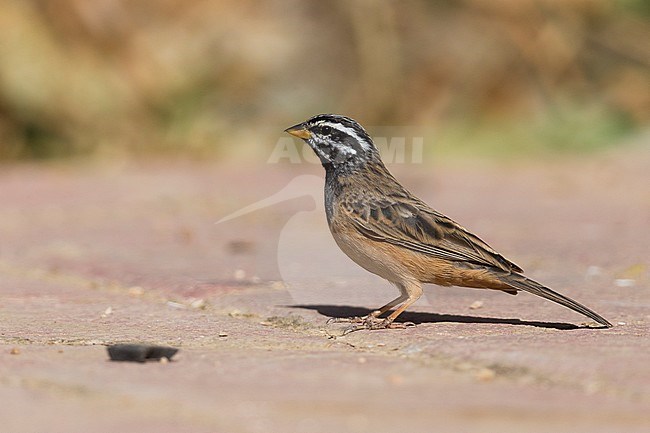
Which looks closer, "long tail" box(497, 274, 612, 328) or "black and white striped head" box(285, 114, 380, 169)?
"long tail" box(497, 274, 612, 328)

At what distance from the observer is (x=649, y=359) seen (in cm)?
332

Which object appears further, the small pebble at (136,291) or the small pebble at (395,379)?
the small pebble at (136,291)

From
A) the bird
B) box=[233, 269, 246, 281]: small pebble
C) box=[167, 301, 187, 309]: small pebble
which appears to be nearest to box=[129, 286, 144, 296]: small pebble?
box=[167, 301, 187, 309]: small pebble

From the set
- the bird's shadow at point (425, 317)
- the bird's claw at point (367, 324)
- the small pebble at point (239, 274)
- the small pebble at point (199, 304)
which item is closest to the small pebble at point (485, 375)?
the bird's claw at point (367, 324)

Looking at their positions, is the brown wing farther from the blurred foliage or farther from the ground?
the blurred foliage

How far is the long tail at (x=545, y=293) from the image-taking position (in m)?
4.17

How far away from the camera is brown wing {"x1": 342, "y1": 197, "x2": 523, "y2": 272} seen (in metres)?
4.56

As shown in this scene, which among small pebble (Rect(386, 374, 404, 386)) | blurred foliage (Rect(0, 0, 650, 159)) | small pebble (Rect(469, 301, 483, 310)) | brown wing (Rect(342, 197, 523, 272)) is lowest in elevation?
small pebble (Rect(386, 374, 404, 386))

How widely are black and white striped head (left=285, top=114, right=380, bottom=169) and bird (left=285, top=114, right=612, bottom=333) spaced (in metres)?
0.09

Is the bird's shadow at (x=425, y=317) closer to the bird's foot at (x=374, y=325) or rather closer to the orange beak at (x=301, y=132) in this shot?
the bird's foot at (x=374, y=325)

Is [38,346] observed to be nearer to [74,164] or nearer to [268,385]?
[268,385]

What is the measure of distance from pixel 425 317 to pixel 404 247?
0.28m

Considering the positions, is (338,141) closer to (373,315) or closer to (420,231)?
(420,231)

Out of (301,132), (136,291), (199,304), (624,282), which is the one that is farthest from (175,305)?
(624,282)
